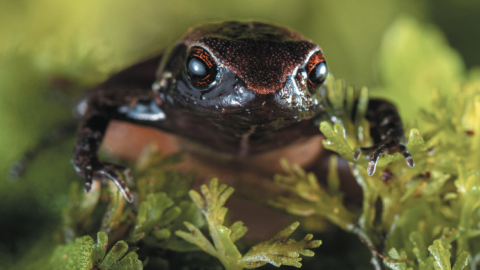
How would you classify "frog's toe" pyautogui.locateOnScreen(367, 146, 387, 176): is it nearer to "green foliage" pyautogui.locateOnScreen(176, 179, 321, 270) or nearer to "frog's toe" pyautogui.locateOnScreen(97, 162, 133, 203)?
"green foliage" pyautogui.locateOnScreen(176, 179, 321, 270)

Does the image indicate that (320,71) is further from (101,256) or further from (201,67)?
(101,256)

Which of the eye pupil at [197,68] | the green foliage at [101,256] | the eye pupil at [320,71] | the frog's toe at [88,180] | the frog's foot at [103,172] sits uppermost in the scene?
the eye pupil at [320,71]

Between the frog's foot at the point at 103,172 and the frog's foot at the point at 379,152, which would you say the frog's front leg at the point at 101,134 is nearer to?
the frog's foot at the point at 103,172

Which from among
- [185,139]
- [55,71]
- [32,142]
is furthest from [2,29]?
[185,139]

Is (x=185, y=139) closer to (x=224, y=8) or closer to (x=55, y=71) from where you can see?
(x=55, y=71)

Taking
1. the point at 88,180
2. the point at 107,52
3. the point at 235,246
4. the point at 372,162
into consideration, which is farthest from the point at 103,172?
the point at 107,52

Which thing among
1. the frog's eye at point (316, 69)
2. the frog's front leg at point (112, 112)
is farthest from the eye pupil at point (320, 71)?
the frog's front leg at point (112, 112)
